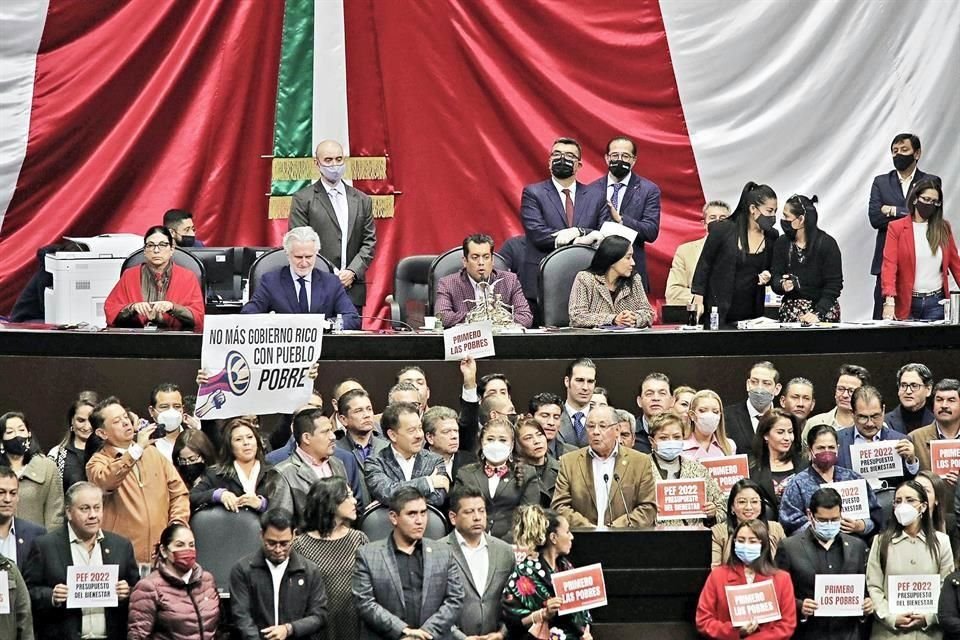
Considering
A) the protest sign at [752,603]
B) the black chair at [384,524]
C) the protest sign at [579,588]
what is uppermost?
the black chair at [384,524]

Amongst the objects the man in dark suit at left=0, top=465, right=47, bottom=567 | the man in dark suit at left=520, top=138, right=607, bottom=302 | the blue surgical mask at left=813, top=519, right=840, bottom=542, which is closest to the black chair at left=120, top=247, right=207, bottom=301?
the man in dark suit at left=520, top=138, right=607, bottom=302

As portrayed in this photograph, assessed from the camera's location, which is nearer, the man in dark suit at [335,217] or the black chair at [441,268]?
the black chair at [441,268]

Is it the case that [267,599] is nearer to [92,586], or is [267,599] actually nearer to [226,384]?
[92,586]

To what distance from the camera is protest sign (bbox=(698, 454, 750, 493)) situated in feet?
30.4

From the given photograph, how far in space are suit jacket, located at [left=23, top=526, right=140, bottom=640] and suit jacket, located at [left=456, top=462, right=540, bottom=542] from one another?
5.74ft

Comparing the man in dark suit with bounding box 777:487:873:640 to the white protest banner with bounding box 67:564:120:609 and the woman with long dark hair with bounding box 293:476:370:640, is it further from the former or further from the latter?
the white protest banner with bounding box 67:564:120:609

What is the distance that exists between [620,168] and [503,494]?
3605 millimetres

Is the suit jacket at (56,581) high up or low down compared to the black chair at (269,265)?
down

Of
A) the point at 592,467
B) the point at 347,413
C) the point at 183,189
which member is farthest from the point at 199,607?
the point at 183,189

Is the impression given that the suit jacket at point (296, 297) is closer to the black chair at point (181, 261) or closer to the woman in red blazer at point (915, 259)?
the black chair at point (181, 261)

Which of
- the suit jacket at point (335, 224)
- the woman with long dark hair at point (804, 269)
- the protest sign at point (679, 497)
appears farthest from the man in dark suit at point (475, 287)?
the protest sign at point (679, 497)

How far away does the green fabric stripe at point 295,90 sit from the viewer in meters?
14.2

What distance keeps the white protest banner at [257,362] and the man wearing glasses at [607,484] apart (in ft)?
4.92

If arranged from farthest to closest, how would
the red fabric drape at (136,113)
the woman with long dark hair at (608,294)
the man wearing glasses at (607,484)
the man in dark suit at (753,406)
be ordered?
1. the red fabric drape at (136,113)
2. the woman with long dark hair at (608,294)
3. the man in dark suit at (753,406)
4. the man wearing glasses at (607,484)
